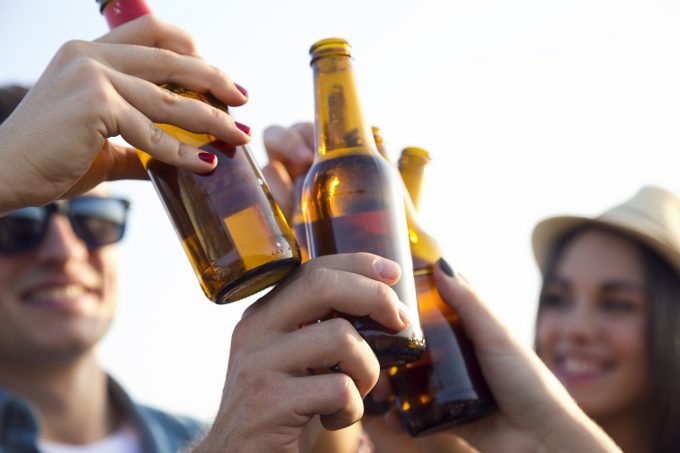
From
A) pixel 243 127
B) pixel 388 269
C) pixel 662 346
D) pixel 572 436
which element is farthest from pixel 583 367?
pixel 243 127

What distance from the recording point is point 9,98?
3.21m

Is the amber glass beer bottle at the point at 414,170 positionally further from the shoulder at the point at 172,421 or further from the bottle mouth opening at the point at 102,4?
the shoulder at the point at 172,421

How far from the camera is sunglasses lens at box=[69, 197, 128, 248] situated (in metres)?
3.38

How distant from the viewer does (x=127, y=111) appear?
141cm

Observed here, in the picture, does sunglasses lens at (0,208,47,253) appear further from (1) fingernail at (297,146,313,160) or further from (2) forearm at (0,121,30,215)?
(2) forearm at (0,121,30,215)

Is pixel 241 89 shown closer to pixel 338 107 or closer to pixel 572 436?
pixel 338 107

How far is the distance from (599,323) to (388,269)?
2.94 m

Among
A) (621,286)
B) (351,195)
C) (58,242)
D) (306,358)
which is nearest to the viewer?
(306,358)

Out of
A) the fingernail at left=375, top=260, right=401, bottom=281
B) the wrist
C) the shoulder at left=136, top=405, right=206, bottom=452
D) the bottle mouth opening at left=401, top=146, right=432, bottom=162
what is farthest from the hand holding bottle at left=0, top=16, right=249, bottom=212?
the shoulder at left=136, top=405, right=206, bottom=452

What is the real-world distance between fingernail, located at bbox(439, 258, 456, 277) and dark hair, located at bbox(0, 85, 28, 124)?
217cm

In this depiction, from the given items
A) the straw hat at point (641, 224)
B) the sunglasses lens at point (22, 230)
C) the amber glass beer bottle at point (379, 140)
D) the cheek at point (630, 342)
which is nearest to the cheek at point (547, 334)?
the cheek at point (630, 342)

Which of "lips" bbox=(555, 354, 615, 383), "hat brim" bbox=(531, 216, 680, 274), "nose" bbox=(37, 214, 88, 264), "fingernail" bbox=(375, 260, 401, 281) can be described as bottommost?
"lips" bbox=(555, 354, 615, 383)

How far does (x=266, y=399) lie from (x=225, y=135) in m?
0.54

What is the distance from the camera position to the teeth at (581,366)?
393cm
